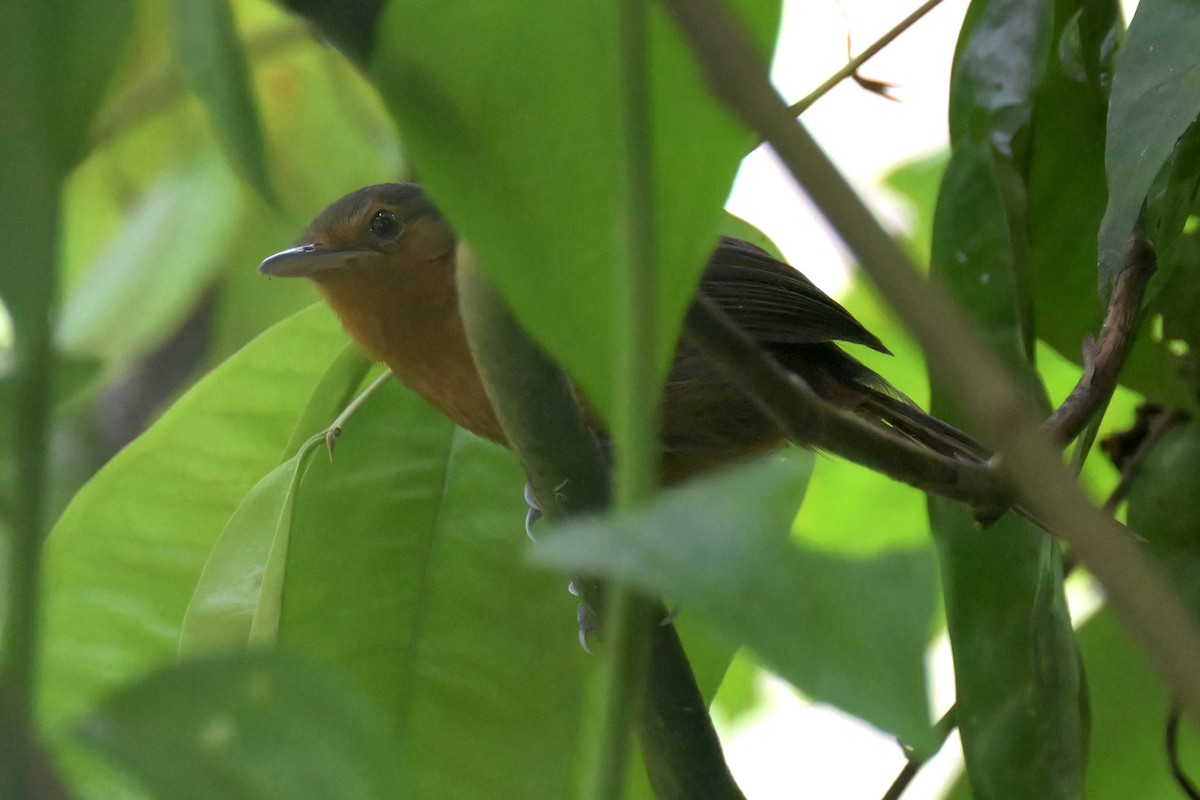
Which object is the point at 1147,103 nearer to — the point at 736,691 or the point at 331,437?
the point at 331,437

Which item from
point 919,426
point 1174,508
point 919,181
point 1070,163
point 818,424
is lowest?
point 818,424

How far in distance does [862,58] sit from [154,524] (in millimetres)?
755

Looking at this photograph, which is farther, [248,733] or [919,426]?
[919,426]

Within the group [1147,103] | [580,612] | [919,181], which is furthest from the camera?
[919,181]

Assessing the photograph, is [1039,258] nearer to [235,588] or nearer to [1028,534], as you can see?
[1028,534]

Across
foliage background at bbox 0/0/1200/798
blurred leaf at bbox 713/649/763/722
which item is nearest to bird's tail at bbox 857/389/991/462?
foliage background at bbox 0/0/1200/798

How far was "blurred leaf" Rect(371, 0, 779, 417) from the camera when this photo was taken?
0.51m

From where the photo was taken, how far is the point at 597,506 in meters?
0.78

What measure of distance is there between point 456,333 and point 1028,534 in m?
Answer: 0.83

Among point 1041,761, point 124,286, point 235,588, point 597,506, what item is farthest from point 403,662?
point 124,286

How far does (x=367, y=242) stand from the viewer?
1.77 meters

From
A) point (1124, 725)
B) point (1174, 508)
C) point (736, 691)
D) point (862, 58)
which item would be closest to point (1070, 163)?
point (862, 58)

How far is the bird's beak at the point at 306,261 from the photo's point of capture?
1.66m

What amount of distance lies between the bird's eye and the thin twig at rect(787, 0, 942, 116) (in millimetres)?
767
